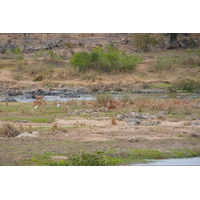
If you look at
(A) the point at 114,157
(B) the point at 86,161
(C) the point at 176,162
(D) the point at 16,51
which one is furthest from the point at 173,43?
(B) the point at 86,161

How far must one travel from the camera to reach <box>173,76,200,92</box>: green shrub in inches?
778

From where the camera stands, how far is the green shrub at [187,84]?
19.8 metres

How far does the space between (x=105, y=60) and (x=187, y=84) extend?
4.07 meters

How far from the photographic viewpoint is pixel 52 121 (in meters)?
14.2

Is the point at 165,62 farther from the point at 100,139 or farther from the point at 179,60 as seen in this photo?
the point at 100,139

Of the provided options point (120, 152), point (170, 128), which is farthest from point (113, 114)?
point (120, 152)

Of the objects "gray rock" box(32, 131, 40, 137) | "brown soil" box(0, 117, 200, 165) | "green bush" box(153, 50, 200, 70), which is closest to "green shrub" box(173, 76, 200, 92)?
"green bush" box(153, 50, 200, 70)

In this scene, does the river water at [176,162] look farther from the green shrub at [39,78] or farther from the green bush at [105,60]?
the green shrub at [39,78]

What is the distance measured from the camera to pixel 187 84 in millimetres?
20156

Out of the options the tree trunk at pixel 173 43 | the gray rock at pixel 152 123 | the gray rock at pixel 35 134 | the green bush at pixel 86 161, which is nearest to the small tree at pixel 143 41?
the tree trunk at pixel 173 43

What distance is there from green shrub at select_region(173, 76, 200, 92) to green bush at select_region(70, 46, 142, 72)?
2.47 m

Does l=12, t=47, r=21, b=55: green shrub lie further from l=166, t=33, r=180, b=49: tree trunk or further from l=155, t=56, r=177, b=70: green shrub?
l=166, t=33, r=180, b=49: tree trunk

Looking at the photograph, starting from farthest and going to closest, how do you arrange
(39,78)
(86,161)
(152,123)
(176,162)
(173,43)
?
(39,78) < (173,43) < (152,123) < (176,162) < (86,161)

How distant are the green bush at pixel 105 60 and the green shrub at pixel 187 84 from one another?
97.1 inches
